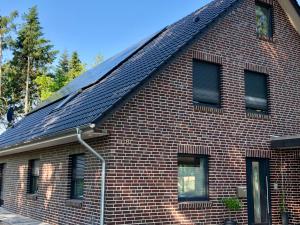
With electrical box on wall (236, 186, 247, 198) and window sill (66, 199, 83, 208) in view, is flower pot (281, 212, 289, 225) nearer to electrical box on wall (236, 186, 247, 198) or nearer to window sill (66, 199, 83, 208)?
electrical box on wall (236, 186, 247, 198)

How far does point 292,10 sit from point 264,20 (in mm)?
1115

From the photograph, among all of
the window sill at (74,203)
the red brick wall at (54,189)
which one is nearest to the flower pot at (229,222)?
the red brick wall at (54,189)

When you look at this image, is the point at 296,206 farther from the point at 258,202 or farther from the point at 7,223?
the point at 7,223

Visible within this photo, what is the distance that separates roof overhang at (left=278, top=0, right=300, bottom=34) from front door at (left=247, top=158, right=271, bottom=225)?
5.51 m

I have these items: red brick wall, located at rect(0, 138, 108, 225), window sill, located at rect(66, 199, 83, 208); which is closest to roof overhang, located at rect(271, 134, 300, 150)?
red brick wall, located at rect(0, 138, 108, 225)

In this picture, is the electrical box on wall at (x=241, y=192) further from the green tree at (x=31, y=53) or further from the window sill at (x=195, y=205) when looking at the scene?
the green tree at (x=31, y=53)

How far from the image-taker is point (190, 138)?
1041cm

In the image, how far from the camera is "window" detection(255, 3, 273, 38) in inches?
→ 521

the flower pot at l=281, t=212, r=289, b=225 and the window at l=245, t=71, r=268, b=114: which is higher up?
the window at l=245, t=71, r=268, b=114

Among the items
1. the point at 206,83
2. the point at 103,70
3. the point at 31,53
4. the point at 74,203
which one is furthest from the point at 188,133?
the point at 31,53

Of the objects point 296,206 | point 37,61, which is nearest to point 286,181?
point 296,206

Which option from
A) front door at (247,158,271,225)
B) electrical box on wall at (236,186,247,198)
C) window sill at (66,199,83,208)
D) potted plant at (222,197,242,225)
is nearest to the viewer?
window sill at (66,199,83,208)

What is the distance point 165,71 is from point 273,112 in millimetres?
4313

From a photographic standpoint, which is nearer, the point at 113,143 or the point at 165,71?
the point at 113,143
